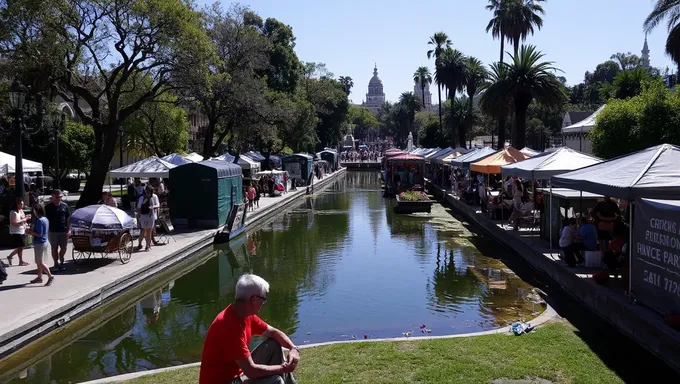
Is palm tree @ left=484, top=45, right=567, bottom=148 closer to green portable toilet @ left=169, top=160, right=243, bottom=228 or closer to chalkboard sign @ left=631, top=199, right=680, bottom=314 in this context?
green portable toilet @ left=169, top=160, right=243, bottom=228

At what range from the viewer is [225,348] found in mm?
4621

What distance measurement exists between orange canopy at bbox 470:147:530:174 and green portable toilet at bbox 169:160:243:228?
1031 centimetres

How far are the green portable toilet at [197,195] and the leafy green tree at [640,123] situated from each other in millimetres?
14926

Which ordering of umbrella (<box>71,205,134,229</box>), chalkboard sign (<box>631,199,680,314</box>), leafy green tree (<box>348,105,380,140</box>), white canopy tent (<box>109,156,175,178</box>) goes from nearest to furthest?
chalkboard sign (<box>631,199,680,314</box>) → umbrella (<box>71,205,134,229</box>) → white canopy tent (<box>109,156,175,178</box>) → leafy green tree (<box>348,105,380,140</box>)

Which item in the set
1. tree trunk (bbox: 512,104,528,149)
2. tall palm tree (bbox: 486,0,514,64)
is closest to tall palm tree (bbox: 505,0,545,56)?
tall palm tree (bbox: 486,0,514,64)

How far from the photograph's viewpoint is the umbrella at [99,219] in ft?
46.0

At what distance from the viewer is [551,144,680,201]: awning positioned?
9.84 m

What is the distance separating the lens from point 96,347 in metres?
9.73

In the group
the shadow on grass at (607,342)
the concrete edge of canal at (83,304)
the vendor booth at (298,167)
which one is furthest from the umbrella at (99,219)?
the vendor booth at (298,167)

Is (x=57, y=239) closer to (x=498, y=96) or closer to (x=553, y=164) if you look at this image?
(x=553, y=164)

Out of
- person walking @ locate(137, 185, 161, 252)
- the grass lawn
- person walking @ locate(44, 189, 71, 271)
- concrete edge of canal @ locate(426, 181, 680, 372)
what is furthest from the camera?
person walking @ locate(137, 185, 161, 252)

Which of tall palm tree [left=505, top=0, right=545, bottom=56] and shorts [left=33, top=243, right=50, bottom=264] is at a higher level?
tall palm tree [left=505, top=0, right=545, bottom=56]

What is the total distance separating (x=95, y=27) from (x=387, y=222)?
46.2ft

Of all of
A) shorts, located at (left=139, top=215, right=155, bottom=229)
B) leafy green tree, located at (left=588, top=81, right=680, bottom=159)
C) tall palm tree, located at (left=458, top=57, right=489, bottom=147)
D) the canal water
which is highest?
tall palm tree, located at (left=458, top=57, right=489, bottom=147)
